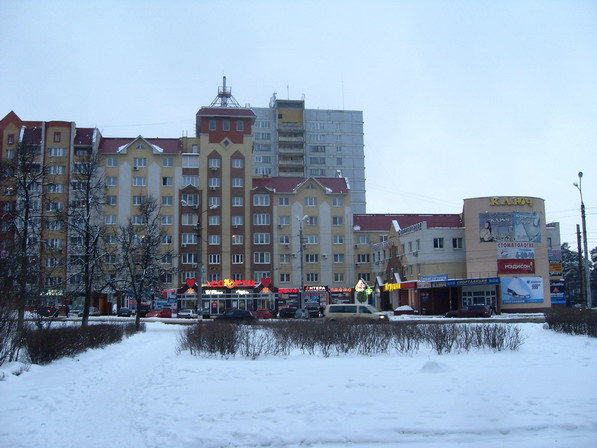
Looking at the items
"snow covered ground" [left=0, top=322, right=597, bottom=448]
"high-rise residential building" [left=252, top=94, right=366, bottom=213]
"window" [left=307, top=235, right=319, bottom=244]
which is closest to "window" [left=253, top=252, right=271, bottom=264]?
"window" [left=307, top=235, right=319, bottom=244]

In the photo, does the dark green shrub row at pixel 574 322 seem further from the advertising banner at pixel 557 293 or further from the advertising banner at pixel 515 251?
the advertising banner at pixel 557 293

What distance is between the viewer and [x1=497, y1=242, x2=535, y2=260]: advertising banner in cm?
5934

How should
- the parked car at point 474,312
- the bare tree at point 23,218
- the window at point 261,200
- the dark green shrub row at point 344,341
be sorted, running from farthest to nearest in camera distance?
the window at point 261,200 < the parked car at point 474,312 < the bare tree at point 23,218 < the dark green shrub row at point 344,341

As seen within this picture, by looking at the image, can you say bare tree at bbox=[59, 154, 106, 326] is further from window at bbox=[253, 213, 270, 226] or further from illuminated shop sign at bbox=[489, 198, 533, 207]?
window at bbox=[253, 213, 270, 226]

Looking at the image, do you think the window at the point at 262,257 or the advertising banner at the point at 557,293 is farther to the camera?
the window at the point at 262,257

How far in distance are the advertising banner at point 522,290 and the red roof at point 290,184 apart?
93.4 feet

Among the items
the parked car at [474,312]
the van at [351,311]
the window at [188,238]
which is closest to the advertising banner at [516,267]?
the parked car at [474,312]

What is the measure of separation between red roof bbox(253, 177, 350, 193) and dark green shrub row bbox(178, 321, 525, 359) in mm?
60970

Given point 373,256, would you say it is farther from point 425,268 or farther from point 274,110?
point 274,110

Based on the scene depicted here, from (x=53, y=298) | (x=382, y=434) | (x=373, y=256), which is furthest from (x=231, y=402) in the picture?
(x=373, y=256)

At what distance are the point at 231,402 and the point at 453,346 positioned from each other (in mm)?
9723

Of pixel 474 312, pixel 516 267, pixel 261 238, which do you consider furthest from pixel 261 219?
pixel 474 312

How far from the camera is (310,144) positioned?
402ft

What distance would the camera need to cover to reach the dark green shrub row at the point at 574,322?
70.1 ft
